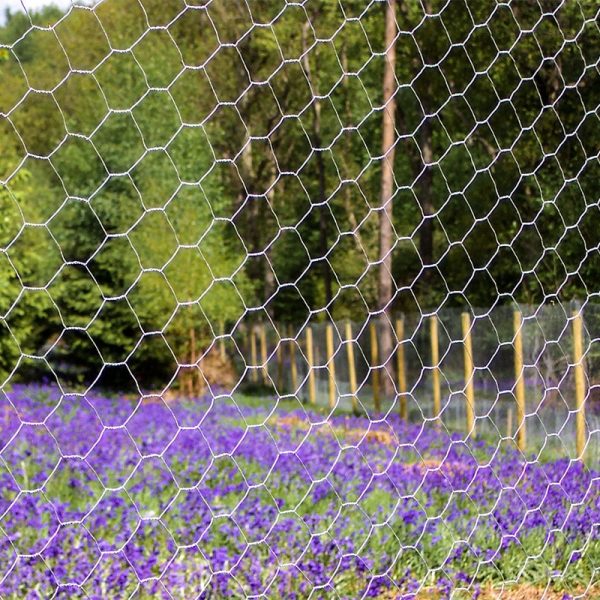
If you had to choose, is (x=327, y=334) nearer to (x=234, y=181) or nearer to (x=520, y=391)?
(x=520, y=391)

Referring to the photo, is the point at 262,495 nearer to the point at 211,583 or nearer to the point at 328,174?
the point at 211,583

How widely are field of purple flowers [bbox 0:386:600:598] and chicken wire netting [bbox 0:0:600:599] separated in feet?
0.06

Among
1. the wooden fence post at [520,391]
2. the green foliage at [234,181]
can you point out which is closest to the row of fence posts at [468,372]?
the wooden fence post at [520,391]

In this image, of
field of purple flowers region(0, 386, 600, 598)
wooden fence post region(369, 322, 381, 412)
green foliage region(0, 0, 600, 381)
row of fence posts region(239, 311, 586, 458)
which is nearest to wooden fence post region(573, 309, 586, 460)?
row of fence posts region(239, 311, 586, 458)

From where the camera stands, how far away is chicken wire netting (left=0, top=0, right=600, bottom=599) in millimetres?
3672

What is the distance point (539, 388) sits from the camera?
6820mm

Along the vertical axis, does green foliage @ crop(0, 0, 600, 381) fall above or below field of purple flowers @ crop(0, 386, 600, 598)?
below

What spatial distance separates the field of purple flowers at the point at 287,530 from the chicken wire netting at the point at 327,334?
0.02 metres

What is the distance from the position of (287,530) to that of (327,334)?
35.0 ft

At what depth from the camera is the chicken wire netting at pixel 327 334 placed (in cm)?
367

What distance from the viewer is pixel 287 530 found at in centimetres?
405

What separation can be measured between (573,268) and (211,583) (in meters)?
4.41

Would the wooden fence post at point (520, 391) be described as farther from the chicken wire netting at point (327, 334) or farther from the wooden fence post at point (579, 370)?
the wooden fence post at point (579, 370)

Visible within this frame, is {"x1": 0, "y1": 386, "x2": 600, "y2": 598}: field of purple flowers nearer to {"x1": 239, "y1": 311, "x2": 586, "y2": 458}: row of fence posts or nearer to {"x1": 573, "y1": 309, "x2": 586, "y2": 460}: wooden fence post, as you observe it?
{"x1": 573, "y1": 309, "x2": 586, "y2": 460}: wooden fence post
